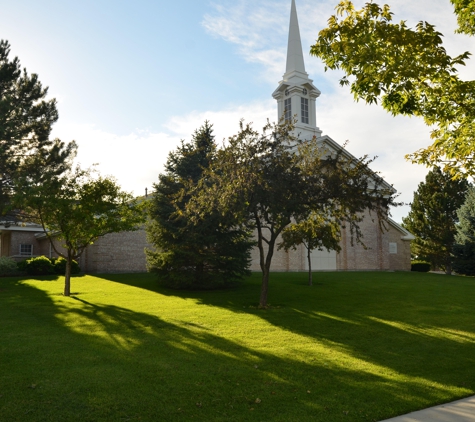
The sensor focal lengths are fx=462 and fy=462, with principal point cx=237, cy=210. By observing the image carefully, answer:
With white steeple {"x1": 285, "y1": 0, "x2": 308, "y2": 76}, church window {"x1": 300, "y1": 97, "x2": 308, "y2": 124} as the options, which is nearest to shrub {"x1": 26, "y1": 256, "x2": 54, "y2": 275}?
church window {"x1": 300, "y1": 97, "x2": 308, "y2": 124}

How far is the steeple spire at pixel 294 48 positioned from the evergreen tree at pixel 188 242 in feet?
68.0

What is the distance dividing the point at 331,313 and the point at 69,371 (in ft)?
28.9

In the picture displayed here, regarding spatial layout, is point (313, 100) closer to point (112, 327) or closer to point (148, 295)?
point (148, 295)

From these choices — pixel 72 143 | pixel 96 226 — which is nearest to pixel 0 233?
pixel 72 143

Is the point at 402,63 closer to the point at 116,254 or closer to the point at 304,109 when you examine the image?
the point at 116,254

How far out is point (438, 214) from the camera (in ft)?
128

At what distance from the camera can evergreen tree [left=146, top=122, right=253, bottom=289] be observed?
1931 cm

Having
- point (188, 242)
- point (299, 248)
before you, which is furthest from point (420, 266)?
point (188, 242)

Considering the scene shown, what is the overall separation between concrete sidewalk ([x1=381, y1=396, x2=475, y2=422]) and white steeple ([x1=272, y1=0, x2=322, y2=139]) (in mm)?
31192

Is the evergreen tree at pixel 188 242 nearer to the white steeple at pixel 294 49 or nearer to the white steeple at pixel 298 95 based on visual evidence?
the white steeple at pixel 298 95

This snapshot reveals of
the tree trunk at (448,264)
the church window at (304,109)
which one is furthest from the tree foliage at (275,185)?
the tree trunk at (448,264)

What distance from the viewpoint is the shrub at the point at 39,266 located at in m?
26.5

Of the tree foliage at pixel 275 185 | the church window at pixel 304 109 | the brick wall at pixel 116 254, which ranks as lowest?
the brick wall at pixel 116 254

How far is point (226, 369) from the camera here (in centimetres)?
839
